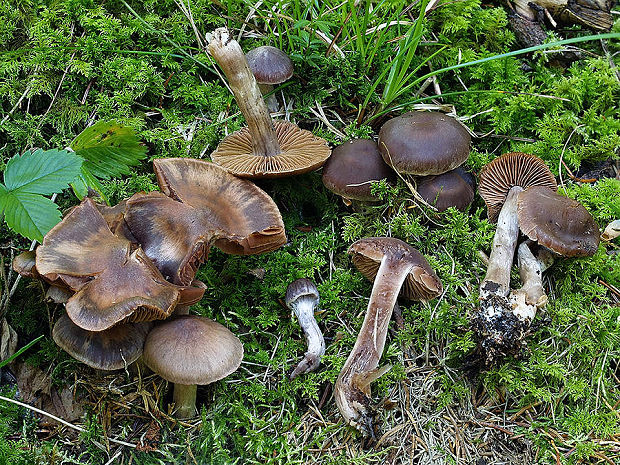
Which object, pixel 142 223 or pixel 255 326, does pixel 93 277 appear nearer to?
pixel 142 223

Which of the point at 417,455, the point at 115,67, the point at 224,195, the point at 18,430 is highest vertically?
the point at 115,67

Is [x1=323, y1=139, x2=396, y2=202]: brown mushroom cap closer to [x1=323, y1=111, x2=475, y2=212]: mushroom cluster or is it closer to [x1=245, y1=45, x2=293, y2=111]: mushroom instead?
[x1=323, y1=111, x2=475, y2=212]: mushroom cluster

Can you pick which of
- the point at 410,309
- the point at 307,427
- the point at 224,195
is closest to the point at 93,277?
the point at 224,195

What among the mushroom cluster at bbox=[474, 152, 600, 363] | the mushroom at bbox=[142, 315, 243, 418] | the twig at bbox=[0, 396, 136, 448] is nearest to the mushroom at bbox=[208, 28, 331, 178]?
the mushroom at bbox=[142, 315, 243, 418]

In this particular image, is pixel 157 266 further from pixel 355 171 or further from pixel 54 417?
pixel 355 171

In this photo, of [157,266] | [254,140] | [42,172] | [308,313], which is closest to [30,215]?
[42,172]

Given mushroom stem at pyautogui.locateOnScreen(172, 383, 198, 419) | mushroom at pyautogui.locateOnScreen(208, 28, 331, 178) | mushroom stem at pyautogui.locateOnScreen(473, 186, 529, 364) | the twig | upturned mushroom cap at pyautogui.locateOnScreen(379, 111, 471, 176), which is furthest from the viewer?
upturned mushroom cap at pyautogui.locateOnScreen(379, 111, 471, 176)
